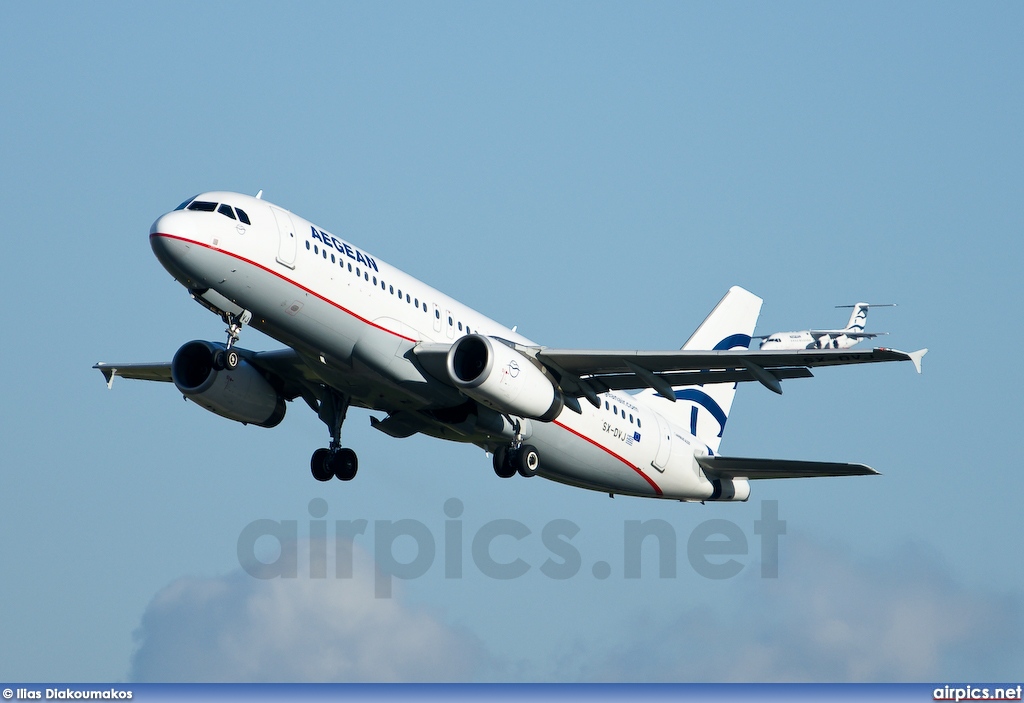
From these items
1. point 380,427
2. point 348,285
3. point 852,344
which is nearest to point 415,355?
point 348,285

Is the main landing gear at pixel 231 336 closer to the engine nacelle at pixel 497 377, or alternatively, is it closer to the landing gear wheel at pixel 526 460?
the engine nacelle at pixel 497 377

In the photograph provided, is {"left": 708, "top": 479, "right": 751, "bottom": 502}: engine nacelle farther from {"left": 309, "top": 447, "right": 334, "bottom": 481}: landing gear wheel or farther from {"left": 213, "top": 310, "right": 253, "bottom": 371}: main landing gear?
{"left": 213, "top": 310, "right": 253, "bottom": 371}: main landing gear

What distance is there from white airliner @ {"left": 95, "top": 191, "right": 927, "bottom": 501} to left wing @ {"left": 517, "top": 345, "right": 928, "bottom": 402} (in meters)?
0.05

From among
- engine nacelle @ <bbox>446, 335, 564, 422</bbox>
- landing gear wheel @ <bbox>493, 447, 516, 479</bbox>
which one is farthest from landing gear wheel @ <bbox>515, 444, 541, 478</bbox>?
engine nacelle @ <bbox>446, 335, 564, 422</bbox>

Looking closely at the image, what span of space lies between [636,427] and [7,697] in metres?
18.6

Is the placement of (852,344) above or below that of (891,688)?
above

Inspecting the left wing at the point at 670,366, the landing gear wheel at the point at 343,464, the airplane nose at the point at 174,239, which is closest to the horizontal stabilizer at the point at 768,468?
the left wing at the point at 670,366

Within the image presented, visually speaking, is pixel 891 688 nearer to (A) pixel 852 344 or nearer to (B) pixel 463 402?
(B) pixel 463 402

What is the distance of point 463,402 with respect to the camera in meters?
35.7

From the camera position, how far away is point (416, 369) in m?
33.4

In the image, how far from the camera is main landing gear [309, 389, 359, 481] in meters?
37.9

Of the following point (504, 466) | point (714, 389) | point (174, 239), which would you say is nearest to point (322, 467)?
point (504, 466)

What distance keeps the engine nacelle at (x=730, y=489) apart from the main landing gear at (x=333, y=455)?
1149cm

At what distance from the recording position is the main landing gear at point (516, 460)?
3666 cm
